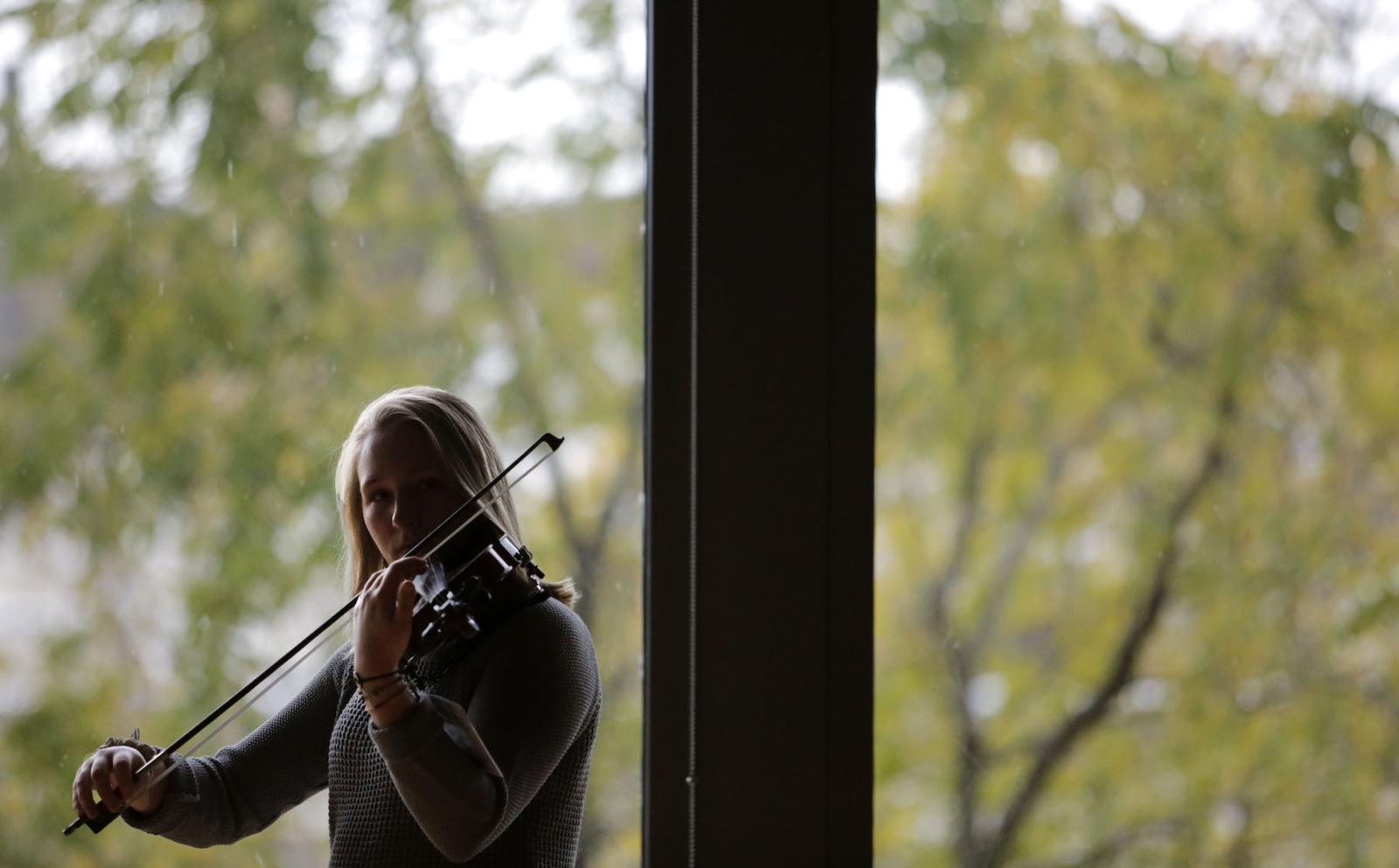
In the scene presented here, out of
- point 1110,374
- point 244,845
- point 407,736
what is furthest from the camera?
point 1110,374

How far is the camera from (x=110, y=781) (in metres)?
1.17

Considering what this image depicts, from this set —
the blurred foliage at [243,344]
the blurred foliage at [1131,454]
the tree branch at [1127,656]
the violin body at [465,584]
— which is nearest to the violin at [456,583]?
the violin body at [465,584]

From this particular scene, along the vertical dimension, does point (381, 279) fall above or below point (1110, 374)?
above

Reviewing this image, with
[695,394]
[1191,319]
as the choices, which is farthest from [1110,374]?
[695,394]

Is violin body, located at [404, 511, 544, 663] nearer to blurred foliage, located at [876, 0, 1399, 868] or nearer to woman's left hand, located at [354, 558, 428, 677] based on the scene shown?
woman's left hand, located at [354, 558, 428, 677]

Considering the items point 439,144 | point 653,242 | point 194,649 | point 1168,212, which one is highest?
point 439,144

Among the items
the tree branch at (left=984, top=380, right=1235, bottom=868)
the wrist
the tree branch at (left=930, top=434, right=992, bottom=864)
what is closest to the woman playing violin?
the wrist

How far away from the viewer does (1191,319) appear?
5.29ft

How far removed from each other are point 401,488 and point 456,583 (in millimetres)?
141

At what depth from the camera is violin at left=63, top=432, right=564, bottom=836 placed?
3.68ft

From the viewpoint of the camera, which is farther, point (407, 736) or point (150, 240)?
point (150, 240)

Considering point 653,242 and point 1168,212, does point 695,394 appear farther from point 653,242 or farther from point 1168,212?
point 1168,212

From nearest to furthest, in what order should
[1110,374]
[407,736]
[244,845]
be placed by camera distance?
[407,736] → [244,845] → [1110,374]

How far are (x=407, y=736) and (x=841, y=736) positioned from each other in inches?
24.9
